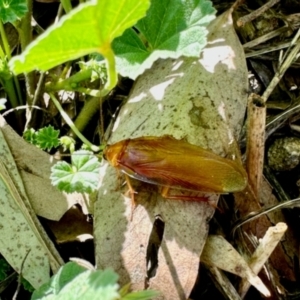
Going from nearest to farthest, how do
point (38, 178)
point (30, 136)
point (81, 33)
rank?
point (81, 33)
point (38, 178)
point (30, 136)

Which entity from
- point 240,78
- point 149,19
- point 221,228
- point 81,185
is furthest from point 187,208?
point 149,19

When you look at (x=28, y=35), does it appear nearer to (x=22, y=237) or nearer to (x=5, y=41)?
(x=5, y=41)

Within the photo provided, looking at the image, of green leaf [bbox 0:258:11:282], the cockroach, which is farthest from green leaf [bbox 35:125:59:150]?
green leaf [bbox 0:258:11:282]

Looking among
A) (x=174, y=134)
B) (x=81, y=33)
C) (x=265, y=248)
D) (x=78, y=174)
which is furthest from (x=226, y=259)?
(x=81, y=33)

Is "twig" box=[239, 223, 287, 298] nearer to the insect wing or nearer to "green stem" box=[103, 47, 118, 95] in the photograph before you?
the insect wing

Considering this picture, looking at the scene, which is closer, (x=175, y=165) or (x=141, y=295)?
(x=141, y=295)

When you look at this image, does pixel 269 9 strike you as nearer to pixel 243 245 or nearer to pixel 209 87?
pixel 209 87

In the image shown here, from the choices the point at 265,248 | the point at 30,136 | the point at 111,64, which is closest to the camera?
the point at 111,64
